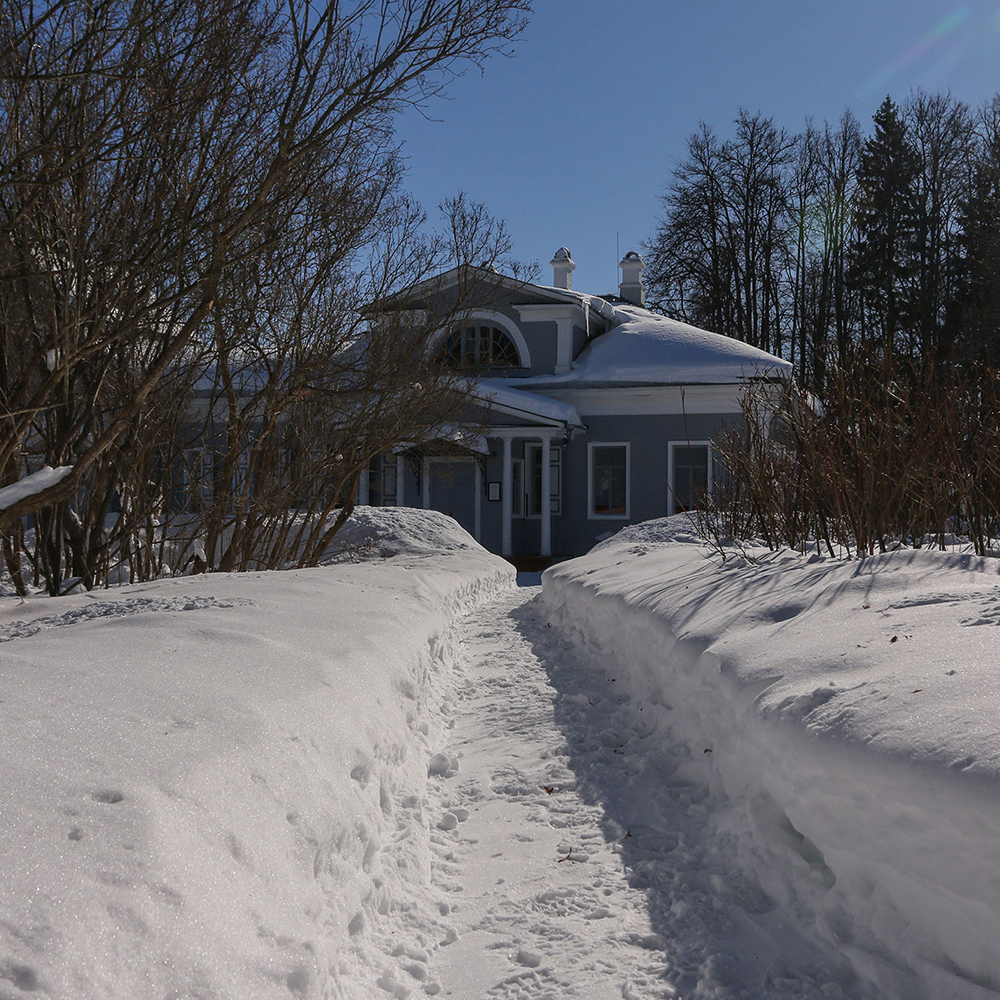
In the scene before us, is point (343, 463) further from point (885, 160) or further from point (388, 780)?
point (885, 160)

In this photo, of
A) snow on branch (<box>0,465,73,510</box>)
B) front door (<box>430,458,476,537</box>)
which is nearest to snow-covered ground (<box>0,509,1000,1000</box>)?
snow on branch (<box>0,465,73,510</box>)

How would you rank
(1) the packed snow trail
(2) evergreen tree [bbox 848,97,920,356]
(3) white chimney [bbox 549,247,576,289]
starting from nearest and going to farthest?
1. (1) the packed snow trail
2. (3) white chimney [bbox 549,247,576,289]
3. (2) evergreen tree [bbox 848,97,920,356]

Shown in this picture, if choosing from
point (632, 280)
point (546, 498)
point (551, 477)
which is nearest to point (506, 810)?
point (546, 498)

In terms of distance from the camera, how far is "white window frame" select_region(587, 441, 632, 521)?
20.0 meters

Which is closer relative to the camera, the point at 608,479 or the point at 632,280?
the point at 608,479

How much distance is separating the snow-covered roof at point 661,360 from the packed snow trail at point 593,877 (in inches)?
603

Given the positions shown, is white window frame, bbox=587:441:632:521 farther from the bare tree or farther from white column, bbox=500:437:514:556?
the bare tree

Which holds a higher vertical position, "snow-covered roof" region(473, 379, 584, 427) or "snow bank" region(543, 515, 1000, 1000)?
"snow-covered roof" region(473, 379, 584, 427)

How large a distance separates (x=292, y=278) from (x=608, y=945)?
6940mm

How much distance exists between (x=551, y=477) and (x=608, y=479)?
1.37 m

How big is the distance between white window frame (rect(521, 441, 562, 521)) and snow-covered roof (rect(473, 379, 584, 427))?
1.29 m

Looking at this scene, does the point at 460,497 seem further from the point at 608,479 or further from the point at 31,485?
the point at 31,485

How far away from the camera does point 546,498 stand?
19.4 m

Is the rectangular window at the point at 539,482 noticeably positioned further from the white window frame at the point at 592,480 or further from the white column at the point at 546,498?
the white column at the point at 546,498
